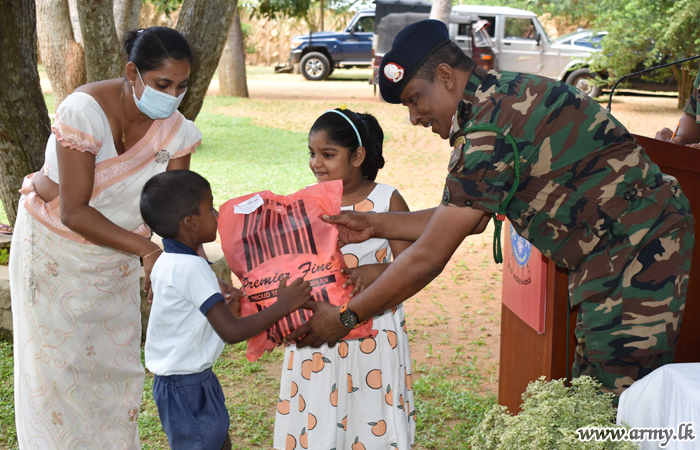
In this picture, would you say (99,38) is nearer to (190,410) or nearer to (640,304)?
(190,410)

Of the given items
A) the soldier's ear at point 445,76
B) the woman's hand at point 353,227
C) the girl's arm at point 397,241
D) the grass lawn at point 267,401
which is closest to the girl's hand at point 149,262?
the woman's hand at point 353,227

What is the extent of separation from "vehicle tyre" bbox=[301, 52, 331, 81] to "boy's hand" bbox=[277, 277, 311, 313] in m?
20.9

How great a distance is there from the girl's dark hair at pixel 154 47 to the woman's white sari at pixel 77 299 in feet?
0.85

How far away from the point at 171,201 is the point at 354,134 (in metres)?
0.83

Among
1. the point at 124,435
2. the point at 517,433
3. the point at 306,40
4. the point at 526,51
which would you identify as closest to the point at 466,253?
the point at 124,435

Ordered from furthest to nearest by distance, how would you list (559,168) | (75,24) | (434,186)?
(434,186) < (75,24) < (559,168)

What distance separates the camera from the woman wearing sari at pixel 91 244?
247cm

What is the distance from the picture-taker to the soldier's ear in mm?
2135

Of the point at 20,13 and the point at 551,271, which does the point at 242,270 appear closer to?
the point at 551,271

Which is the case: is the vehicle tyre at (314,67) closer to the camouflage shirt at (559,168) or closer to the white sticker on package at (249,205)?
the white sticker on package at (249,205)

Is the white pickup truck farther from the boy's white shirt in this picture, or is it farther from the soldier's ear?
the boy's white shirt

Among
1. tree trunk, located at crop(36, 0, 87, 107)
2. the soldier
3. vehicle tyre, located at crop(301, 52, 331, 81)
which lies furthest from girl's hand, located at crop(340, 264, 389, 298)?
vehicle tyre, located at crop(301, 52, 331, 81)

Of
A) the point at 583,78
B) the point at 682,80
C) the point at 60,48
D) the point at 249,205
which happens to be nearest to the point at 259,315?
the point at 249,205

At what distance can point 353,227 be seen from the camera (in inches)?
101
